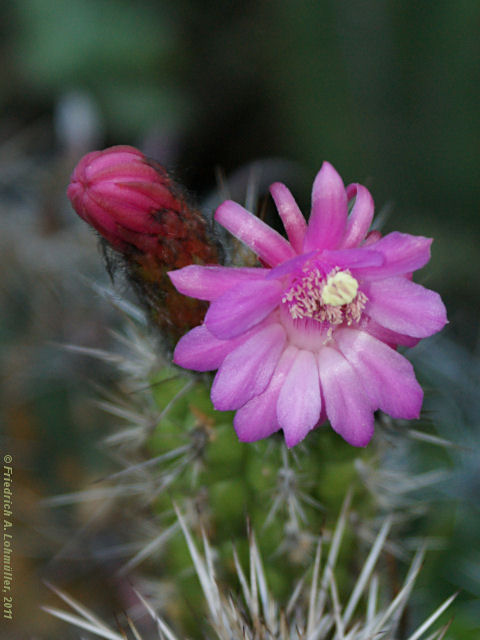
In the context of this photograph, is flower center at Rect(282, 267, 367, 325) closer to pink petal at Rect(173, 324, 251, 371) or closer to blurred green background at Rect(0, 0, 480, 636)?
pink petal at Rect(173, 324, 251, 371)

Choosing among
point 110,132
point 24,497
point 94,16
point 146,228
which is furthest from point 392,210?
point 146,228

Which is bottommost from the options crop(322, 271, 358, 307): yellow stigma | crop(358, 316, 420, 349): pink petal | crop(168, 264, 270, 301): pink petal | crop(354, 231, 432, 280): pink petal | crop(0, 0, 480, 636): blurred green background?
crop(0, 0, 480, 636): blurred green background

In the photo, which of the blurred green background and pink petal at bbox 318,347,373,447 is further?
the blurred green background

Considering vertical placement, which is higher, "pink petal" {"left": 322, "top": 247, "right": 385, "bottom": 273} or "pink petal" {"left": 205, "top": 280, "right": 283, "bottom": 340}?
"pink petal" {"left": 322, "top": 247, "right": 385, "bottom": 273}

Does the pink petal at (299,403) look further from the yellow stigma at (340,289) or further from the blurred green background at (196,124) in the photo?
the blurred green background at (196,124)

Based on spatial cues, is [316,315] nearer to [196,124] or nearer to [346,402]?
[346,402]

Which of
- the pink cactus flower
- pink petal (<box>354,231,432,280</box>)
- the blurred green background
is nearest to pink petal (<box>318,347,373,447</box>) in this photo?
the pink cactus flower

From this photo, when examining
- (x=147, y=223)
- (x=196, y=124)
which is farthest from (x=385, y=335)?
(x=196, y=124)

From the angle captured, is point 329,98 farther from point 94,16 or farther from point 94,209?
point 94,209

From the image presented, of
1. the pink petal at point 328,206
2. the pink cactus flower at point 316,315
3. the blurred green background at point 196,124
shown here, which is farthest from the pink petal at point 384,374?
the blurred green background at point 196,124
